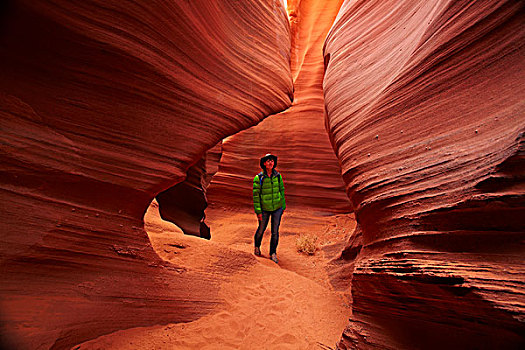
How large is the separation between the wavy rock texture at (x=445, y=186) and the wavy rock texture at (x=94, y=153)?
5.89 feet

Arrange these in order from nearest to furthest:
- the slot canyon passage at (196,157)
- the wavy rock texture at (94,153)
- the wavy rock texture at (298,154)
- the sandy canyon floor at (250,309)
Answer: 1. the slot canyon passage at (196,157)
2. the wavy rock texture at (94,153)
3. the sandy canyon floor at (250,309)
4. the wavy rock texture at (298,154)

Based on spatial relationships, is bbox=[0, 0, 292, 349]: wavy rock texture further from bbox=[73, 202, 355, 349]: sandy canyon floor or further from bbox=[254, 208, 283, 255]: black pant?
bbox=[254, 208, 283, 255]: black pant

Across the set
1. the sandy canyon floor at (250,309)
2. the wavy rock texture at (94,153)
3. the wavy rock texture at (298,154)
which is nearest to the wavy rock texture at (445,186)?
the sandy canyon floor at (250,309)

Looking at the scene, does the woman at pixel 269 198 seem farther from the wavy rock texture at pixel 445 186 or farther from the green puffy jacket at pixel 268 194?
the wavy rock texture at pixel 445 186

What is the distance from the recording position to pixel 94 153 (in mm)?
2535

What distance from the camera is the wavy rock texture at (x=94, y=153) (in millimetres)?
2143

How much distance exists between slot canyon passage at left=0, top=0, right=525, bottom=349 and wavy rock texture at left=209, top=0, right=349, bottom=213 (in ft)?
17.0

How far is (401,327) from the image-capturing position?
2.26 m

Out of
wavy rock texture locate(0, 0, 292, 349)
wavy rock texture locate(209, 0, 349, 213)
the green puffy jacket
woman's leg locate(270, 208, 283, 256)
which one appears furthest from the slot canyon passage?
wavy rock texture locate(209, 0, 349, 213)

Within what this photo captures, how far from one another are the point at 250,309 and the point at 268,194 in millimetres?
2116

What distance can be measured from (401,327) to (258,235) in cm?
303

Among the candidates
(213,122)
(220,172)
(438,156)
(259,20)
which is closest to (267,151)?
(220,172)

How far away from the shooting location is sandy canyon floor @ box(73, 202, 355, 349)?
259cm

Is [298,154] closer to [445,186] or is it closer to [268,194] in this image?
[268,194]
